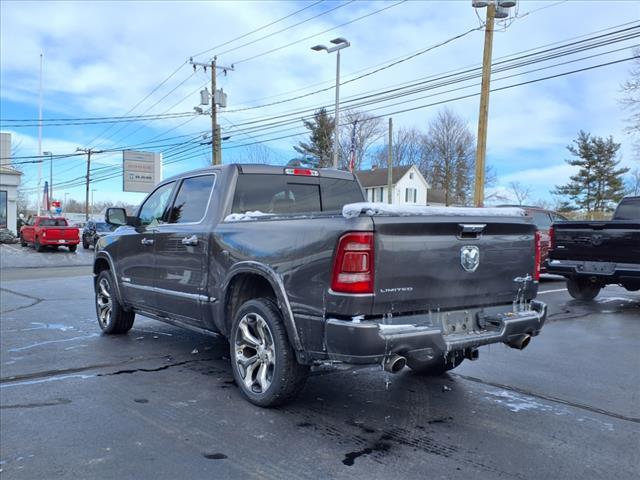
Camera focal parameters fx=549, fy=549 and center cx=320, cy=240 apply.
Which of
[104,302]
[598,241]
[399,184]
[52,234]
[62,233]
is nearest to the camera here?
[104,302]

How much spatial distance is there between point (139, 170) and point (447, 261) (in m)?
50.4

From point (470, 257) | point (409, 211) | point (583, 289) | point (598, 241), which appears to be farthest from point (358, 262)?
point (583, 289)

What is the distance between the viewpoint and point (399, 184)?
58719 mm

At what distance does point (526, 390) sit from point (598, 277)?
17.9 feet

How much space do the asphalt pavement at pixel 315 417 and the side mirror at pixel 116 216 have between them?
145cm

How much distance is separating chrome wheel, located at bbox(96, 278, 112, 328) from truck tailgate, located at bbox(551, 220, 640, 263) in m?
7.53

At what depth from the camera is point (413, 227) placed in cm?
366

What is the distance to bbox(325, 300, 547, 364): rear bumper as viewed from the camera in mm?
3445

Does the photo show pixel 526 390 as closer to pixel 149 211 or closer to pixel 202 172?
pixel 202 172

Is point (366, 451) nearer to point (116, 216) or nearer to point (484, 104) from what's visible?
point (116, 216)

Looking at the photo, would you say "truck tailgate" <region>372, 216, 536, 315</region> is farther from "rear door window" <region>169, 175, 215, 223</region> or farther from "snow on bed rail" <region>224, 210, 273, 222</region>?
"rear door window" <region>169, 175, 215, 223</region>

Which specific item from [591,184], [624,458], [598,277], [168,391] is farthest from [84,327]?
[591,184]

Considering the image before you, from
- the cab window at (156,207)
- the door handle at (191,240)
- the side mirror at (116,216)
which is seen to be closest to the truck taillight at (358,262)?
the door handle at (191,240)

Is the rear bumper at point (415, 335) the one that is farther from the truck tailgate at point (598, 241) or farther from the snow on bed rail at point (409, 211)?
the truck tailgate at point (598, 241)
